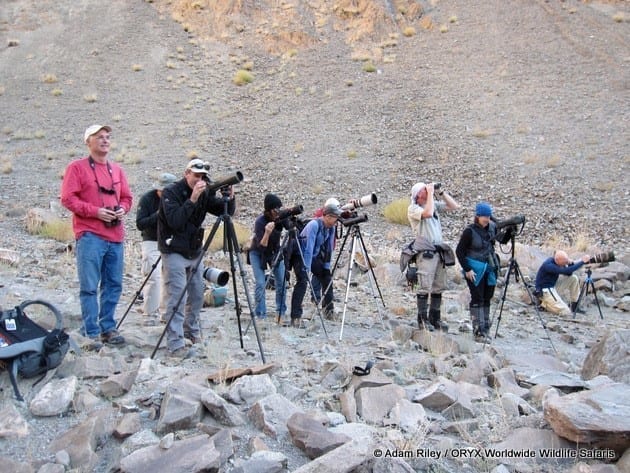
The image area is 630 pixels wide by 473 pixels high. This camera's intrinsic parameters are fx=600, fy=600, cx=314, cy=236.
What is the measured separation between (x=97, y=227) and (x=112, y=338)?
0.95m

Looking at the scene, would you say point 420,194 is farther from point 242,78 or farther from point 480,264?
point 242,78

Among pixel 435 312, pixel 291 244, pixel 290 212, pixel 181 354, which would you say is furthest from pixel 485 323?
pixel 181 354

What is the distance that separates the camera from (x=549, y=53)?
26.4m

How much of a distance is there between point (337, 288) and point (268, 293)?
114cm

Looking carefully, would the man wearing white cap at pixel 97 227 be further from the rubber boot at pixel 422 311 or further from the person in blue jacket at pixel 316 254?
the rubber boot at pixel 422 311

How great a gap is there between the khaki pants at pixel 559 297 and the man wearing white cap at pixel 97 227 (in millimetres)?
6473

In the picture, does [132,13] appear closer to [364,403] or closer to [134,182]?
[134,182]

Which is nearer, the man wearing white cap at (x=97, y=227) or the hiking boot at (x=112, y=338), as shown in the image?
the man wearing white cap at (x=97, y=227)

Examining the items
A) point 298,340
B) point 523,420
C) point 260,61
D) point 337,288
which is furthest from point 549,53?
point 523,420

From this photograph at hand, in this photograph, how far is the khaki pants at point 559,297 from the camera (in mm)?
8945

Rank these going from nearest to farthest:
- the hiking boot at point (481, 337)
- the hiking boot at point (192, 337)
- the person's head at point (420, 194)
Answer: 1. the hiking boot at point (192, 337)
2. the hiking boot at point (481, 337)
3. the person's head at point (420, 194)

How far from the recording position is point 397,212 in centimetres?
1583

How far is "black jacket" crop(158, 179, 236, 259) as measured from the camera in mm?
4859

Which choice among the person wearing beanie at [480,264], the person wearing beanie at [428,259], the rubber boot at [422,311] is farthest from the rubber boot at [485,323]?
the rubber boot at [422,311]
